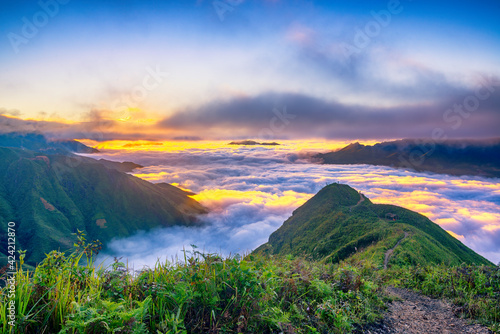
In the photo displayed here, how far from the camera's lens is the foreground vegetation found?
9.46 feet

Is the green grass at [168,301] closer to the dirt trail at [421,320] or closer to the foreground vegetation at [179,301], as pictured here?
the foreground vegetation at [179,301]

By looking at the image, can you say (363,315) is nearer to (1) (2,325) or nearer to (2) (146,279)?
(2) (146,279)

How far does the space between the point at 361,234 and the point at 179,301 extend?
70.3 m

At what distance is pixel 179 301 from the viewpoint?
3340 millimetres

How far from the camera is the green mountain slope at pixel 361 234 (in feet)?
147

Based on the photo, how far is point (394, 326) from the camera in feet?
17.5

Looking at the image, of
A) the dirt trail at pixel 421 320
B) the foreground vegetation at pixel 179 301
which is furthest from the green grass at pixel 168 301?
the dirt trail at pixel 421 320

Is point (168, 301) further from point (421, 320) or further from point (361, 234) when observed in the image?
point (361, 234)

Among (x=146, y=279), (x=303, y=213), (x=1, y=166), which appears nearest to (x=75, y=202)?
(x=1, y=166)

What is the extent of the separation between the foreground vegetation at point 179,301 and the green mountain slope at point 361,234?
100 feet

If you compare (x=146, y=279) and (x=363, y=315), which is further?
(x=363, y=315)

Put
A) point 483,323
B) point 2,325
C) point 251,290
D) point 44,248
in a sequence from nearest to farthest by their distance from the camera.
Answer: point 2,325
point 251,290
point 483,323
point 44,248

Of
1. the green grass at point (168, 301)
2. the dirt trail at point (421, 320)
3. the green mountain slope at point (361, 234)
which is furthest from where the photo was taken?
the green mountain slope at point (361, 234)

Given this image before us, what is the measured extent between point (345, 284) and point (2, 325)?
254 inches
